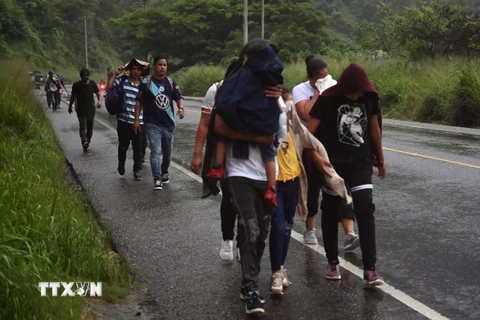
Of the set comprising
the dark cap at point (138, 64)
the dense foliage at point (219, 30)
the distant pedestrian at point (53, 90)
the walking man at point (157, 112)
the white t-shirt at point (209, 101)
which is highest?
the dense foliage at point (219, 30)

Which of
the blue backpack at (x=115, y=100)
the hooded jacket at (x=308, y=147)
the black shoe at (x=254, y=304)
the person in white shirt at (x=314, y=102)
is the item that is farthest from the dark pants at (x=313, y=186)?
the blue backpack at (x=115, y=100)

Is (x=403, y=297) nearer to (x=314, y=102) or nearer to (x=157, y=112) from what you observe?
(x=314, y=102)

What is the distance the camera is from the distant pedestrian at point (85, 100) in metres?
14.6

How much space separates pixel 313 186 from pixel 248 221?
1.60 metres

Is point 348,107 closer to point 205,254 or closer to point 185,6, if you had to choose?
point 205,254

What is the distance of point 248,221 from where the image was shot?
5004 mm

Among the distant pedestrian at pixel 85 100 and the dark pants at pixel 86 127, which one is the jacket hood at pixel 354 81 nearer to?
the distant pedestrian at pixel 85 100

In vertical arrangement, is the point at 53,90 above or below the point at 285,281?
below

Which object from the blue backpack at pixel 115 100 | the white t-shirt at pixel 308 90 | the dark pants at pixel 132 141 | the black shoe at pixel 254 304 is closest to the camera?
the black shoe at pixel 254 304

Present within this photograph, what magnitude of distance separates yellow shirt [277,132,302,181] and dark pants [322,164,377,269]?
39 cm

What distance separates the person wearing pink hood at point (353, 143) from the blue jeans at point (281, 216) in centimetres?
41

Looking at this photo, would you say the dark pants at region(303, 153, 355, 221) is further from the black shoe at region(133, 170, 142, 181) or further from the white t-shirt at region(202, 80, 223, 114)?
the black shoe at region(133, 170, 142, 181)

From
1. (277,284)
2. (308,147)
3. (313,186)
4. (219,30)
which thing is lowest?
(277,284)
